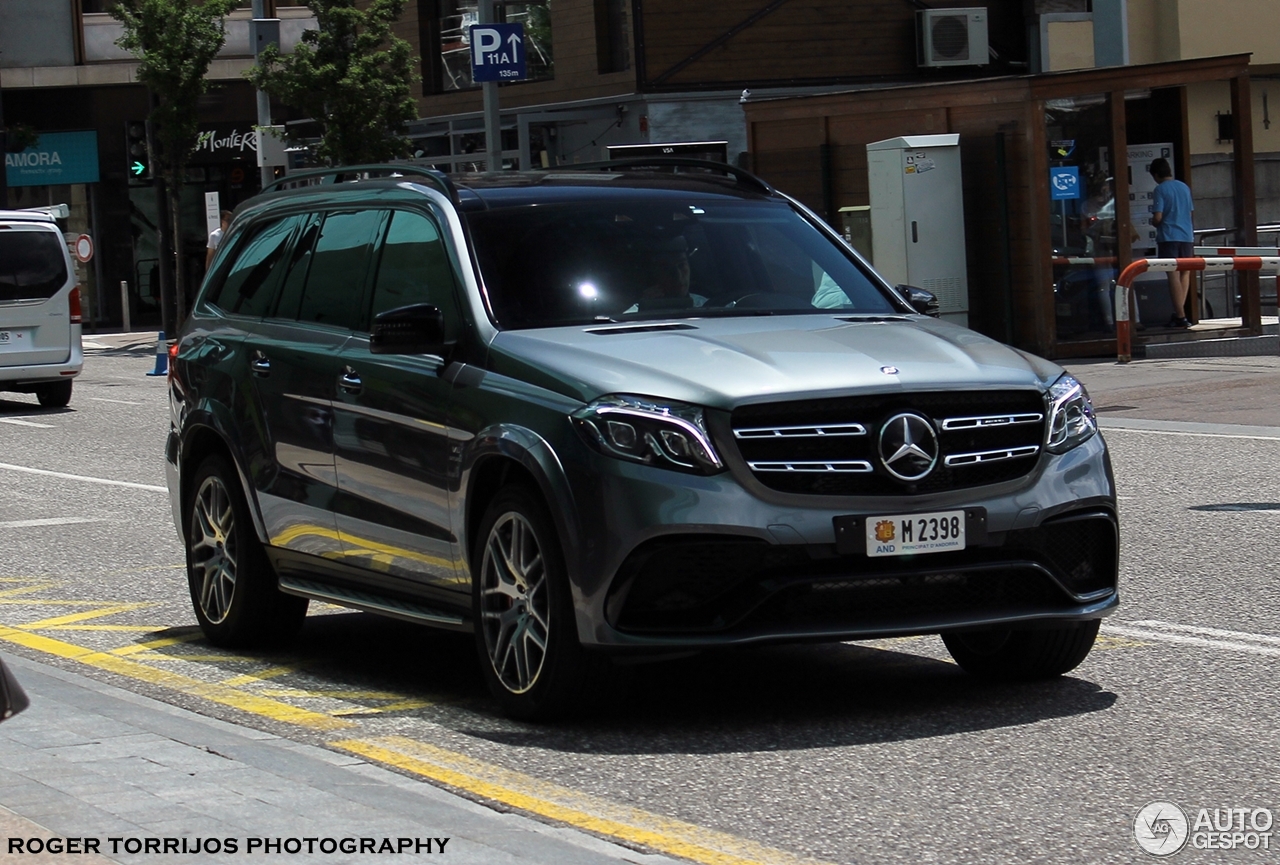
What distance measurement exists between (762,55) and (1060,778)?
96.9 feet

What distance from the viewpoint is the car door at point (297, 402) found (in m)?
7.82

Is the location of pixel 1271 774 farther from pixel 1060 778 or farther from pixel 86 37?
pixel 86 37

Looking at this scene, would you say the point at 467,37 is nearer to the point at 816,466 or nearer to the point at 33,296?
the point at 33,296

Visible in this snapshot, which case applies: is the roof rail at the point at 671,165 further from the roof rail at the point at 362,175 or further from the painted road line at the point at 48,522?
the painted road line at the point at 48,522

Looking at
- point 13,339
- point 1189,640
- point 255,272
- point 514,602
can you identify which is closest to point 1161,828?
point 514,602

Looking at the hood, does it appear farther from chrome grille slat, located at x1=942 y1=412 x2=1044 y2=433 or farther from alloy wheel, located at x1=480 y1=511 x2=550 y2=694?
alloy wheel, located at x1=480 y1=511 x2=550 y2=694

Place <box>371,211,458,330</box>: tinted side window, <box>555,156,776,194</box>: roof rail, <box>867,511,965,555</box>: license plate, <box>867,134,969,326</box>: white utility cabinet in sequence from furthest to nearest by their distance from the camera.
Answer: <box>867,134,969,326</box>: white utility cabinet
<box>555,156,776,194</box>: roof rail
<box>371,211,458,330</box>: tinted side window
<box>867,511,965,555</box>: license plate

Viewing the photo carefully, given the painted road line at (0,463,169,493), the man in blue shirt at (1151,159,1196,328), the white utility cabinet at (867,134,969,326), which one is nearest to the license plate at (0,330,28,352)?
the painted road line at (0,463,169,493)

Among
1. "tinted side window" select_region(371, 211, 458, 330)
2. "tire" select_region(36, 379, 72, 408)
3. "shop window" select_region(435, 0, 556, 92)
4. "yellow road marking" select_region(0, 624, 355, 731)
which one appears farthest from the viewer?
"shop window" select_region(435, 0, 556, 92)

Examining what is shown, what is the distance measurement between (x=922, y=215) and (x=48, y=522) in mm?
12681

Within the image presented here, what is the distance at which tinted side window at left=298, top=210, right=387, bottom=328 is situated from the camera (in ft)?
26.1

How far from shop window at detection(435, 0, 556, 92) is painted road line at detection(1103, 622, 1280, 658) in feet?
94.1

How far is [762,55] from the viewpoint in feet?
113

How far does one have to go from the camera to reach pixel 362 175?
874cm
